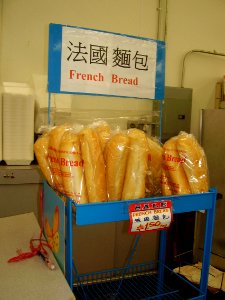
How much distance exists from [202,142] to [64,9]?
1631 millimetres

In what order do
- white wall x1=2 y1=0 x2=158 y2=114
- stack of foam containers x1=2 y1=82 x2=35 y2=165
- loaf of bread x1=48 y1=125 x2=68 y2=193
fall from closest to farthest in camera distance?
1. loaf of bread x1=48 y1=125 x2=68 y2=193
2. stack of foam containers x1=2 y1=82 x2=35 y2=165
3. white wall x1=2 y1=0 x2=158 y2=114

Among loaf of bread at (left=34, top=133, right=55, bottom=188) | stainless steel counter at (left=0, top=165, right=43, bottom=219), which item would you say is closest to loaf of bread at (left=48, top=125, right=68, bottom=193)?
loaf of bread at (left=34, top=133, right=55, bottom=188)

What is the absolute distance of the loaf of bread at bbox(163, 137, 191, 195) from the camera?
1.02m

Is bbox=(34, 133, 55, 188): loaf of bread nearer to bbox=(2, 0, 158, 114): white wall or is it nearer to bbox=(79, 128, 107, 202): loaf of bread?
bbox=(79, 128, 107, 202): loaf of bread

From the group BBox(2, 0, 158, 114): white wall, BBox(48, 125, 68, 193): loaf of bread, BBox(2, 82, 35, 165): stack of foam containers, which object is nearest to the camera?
BBox(48, 125, 68, 193): loaf of bread

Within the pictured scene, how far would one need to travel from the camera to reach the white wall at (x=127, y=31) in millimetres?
2324

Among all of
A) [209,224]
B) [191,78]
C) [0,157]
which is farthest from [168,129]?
[209,224]

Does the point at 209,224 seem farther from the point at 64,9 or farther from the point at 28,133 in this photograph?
the point at 64,9

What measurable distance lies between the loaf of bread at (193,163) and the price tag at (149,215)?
130 millimetres

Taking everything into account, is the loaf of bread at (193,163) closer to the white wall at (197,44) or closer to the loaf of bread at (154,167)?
the loaf of bread at (154,167)

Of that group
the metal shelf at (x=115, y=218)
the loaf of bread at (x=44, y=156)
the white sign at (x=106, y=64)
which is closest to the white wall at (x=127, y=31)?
the white sign at (x=106, y=64)

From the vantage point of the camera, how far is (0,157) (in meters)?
1.87

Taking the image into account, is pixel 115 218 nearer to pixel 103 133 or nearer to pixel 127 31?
pixel 103 133

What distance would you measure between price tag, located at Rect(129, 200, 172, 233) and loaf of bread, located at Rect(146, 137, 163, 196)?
0.16m
